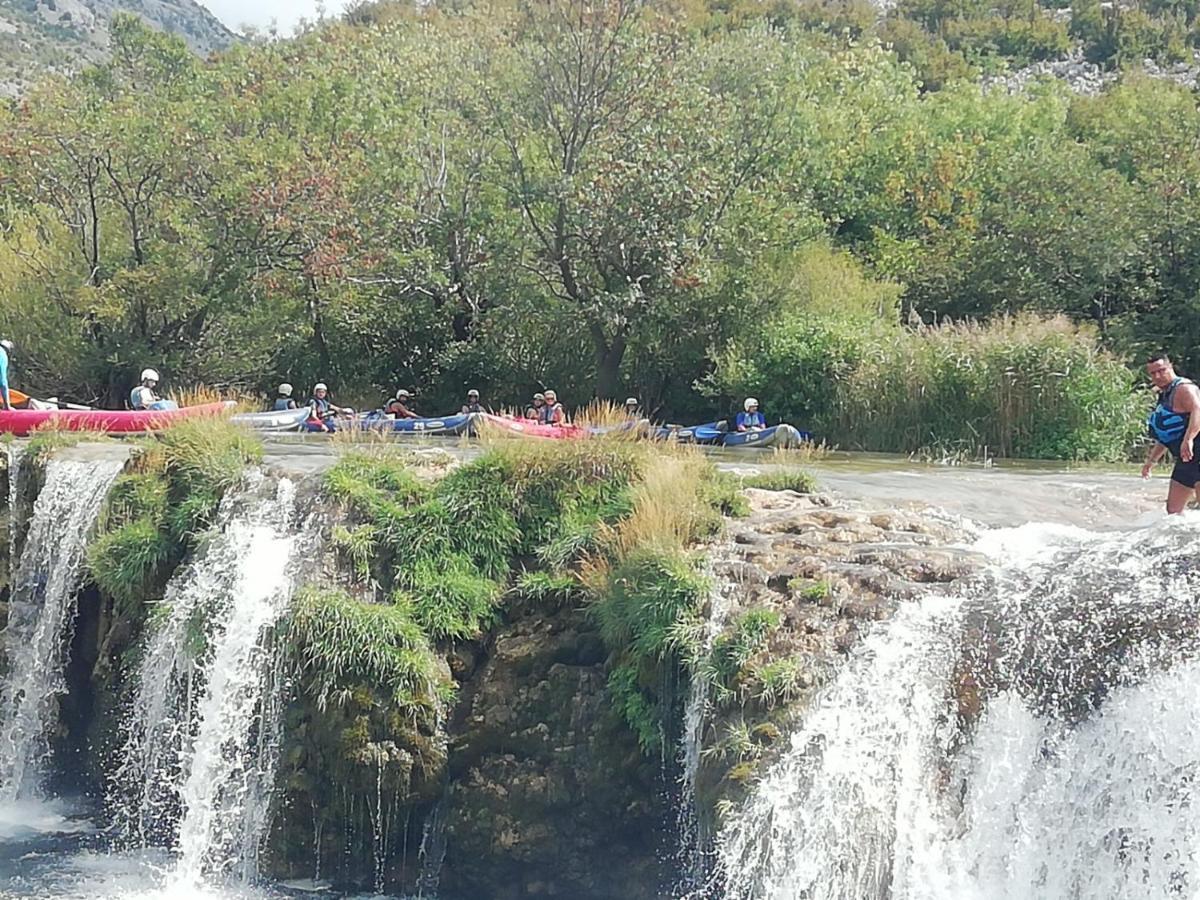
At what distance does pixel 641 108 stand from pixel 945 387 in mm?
8974

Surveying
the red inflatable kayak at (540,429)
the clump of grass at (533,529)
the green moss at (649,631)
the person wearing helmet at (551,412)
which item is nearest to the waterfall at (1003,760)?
A: the green moss at (649,631)

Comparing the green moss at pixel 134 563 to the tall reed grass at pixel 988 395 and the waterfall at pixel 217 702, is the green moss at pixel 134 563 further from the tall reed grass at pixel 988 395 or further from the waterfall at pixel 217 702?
the tall reed grass at pixel 988 395

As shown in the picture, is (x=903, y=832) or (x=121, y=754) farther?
(x=121, y=754)

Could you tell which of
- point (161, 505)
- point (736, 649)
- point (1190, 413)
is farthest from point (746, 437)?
point (736, 649)

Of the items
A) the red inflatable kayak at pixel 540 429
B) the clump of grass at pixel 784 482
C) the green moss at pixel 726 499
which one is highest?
the red inflatable kayak at pixel 540 429

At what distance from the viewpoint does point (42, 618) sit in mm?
14016

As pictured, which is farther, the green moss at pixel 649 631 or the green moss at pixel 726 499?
the green moss at pixel 726 499

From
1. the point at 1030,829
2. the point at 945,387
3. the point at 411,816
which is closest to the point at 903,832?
the point at 1030,829

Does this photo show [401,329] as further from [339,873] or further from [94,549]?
[339,873]

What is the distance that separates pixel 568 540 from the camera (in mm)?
11594

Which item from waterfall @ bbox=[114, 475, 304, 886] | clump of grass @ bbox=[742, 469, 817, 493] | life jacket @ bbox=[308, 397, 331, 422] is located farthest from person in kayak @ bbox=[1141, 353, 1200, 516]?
life jacket @ bbox=[308, 397, 331, 422]

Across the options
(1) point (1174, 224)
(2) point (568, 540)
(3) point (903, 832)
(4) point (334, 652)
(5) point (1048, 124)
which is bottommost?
(3) point (903, 832)

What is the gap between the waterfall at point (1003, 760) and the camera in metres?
8.12

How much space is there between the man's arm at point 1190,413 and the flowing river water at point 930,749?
53 centimetres
